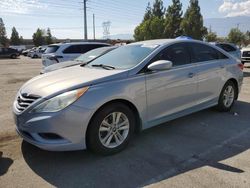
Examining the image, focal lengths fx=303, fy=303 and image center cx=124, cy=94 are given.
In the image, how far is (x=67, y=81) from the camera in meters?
4.21

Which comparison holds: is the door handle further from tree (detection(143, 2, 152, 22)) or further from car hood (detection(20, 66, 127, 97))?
tree (detection(143, 2, 152, 22))

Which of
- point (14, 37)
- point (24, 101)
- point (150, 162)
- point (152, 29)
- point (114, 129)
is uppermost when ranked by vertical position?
point (14, 37)

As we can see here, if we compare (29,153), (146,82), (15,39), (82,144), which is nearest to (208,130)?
(146,82)

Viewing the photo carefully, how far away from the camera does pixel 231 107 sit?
6699 mm

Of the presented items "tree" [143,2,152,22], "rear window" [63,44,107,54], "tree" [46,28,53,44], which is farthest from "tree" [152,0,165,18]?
"rear window" [63,44,107,54]

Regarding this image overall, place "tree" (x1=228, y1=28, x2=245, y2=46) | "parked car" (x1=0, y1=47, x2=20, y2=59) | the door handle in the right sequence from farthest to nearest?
1. "tree" (x1=228, y1=28, x2=245, y2=46)
2. "parked car" (x1=0, y1=47, x2=20, y2=59)
3. the door handle

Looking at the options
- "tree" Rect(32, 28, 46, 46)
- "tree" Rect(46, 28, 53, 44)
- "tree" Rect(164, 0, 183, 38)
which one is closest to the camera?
"tree" Rect(164, 0, 183, 38)

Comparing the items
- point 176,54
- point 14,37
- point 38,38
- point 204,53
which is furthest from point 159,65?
point 14,37

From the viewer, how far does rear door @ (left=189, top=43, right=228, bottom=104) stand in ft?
18.3

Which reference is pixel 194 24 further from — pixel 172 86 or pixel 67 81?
pixel 67 81

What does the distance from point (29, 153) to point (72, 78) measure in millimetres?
1238

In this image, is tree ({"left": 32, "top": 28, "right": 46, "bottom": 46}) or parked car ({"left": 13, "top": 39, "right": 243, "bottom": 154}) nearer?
parked car ({"left": 13, "top": 39, "right": 243, "bottom": 154})

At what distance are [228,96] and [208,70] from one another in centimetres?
110

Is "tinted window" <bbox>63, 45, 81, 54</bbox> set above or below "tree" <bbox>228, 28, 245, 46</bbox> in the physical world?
below
